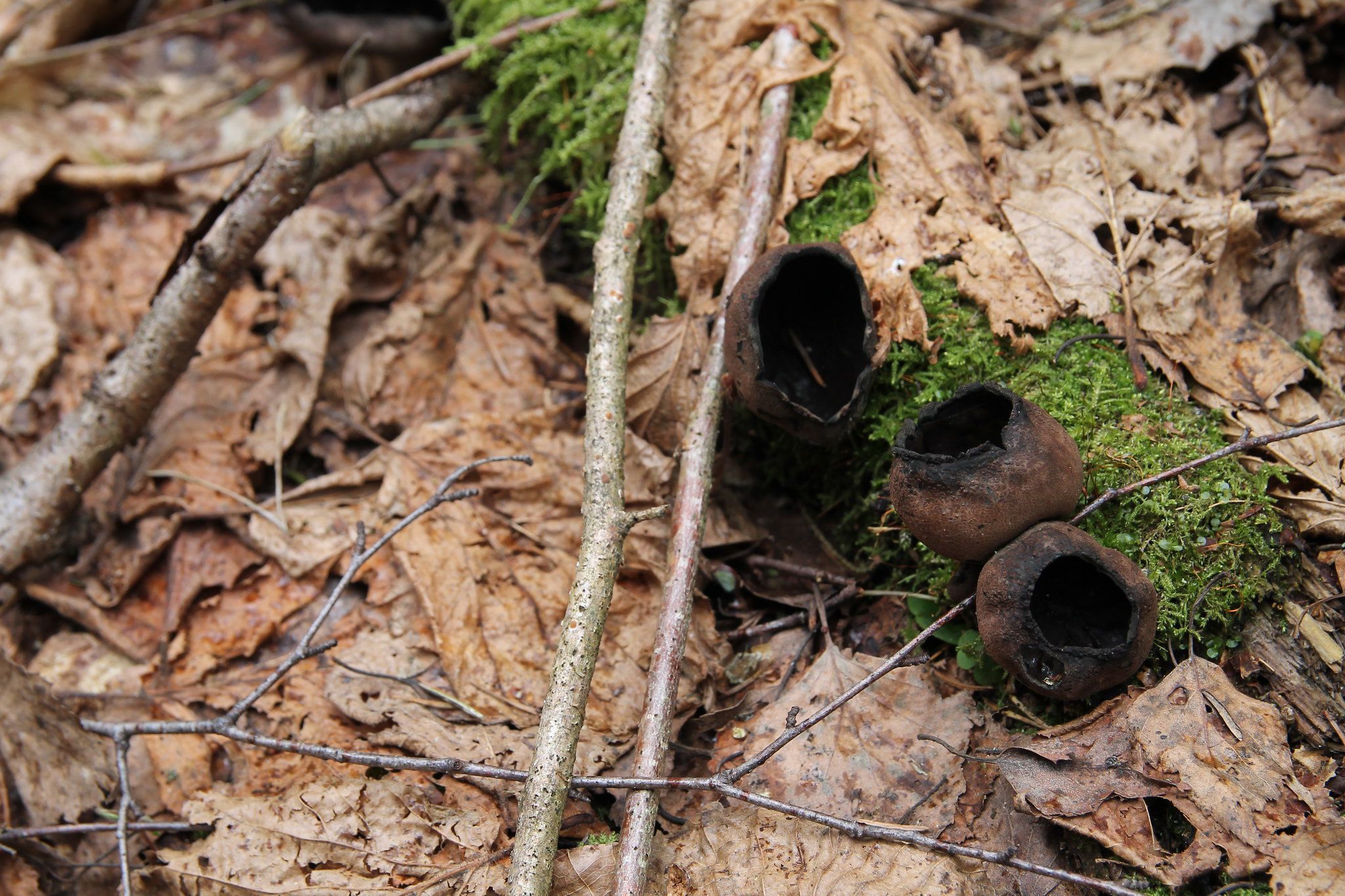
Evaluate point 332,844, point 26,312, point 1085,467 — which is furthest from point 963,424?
point 26,312

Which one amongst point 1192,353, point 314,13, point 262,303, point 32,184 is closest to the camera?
point 1192,353

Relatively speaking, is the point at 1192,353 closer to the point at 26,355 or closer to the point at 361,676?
the point at 361,676

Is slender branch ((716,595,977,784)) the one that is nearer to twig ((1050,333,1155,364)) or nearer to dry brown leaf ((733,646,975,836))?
dry brown leaf ((733,646,975,836))

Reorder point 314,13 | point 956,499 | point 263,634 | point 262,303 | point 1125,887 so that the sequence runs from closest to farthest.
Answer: point 1125,887
point 956,499
point 263,634
point 262,303
point 314,13

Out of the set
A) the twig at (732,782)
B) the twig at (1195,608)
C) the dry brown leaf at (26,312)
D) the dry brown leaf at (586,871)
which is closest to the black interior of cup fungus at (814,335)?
the twig at (732,782)

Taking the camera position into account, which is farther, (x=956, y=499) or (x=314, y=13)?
(x=314, y=13)

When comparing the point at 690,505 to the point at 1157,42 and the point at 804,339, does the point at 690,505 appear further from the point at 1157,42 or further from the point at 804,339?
the point at 1157,42

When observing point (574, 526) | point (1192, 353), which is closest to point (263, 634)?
point (574, 526)
